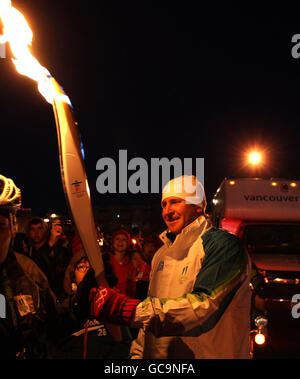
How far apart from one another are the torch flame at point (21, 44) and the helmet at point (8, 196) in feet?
2.68

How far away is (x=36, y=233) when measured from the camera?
26.3 feet

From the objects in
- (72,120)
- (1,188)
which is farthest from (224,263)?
(1,188)

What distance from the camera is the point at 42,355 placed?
304 centimetres

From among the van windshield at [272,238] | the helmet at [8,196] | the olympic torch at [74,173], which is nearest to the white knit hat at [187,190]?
the olympic torch at [74,173]

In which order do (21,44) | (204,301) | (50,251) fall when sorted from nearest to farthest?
(204,301), (21,44), (50,251)

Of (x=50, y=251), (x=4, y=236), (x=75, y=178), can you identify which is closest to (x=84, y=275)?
(x=4, y=236)

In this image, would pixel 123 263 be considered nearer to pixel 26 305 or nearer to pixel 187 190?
pixel 187 190

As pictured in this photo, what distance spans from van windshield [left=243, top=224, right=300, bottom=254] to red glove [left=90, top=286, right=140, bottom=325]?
18.2 feet

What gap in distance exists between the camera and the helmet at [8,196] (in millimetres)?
3048

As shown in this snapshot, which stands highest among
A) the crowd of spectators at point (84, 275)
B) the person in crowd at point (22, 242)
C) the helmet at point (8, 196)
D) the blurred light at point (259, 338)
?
the helmet at point (8, 196)

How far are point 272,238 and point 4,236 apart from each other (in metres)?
5.92

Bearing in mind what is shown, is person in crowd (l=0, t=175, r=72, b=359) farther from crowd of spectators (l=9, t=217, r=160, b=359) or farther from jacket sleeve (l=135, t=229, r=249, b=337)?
jacket sleeve (l=135, t=229, r=249, b=337)

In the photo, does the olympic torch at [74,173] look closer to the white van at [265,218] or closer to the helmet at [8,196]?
the helmet at [8,196]

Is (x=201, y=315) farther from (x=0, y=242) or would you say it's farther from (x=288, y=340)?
(x=288, y=340)
